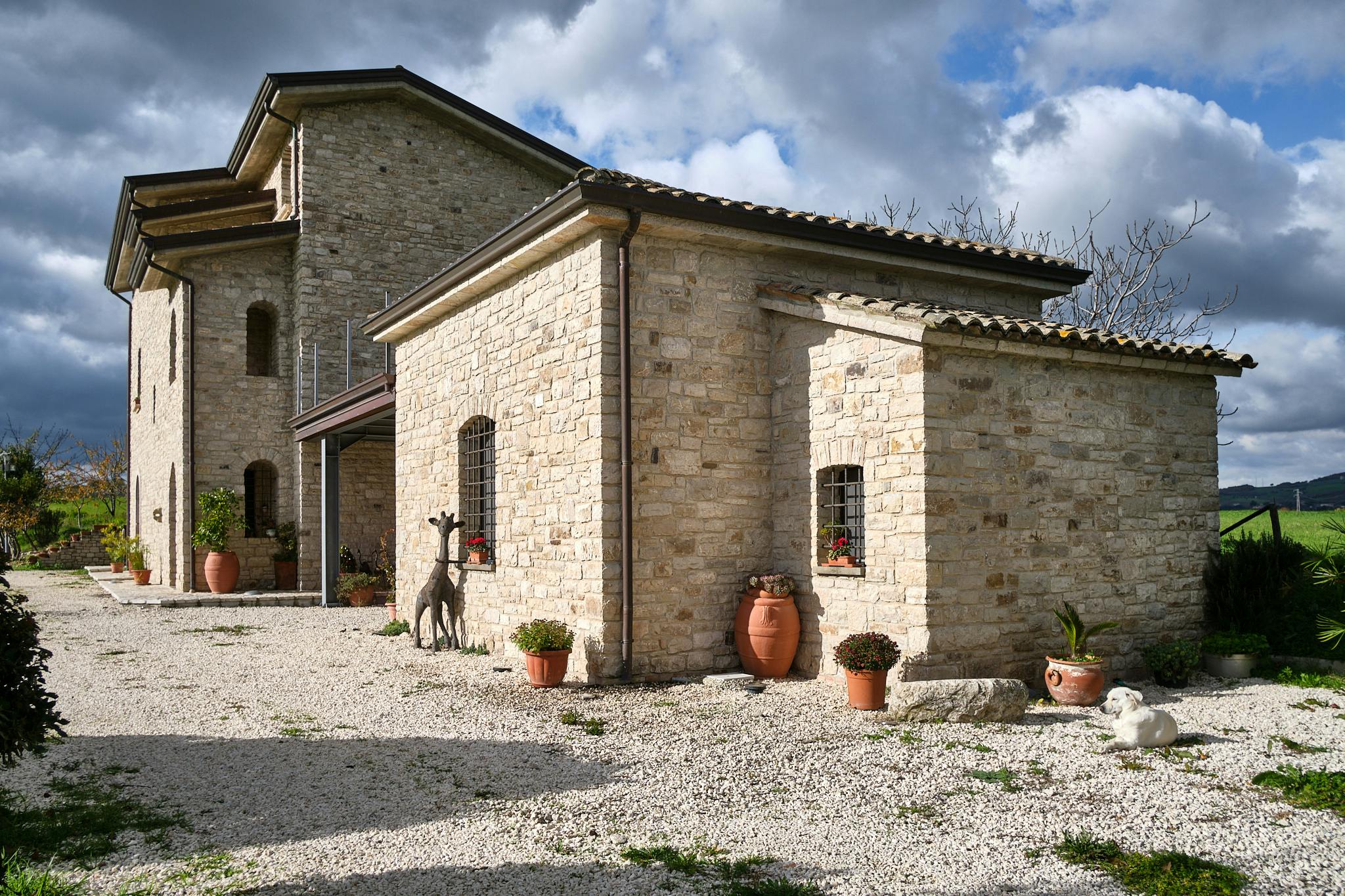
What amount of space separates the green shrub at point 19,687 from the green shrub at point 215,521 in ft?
42.2

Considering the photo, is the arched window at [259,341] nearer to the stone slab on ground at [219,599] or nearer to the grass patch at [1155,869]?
the stone slab on ground at [219,599]

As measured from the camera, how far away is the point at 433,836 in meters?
4.46

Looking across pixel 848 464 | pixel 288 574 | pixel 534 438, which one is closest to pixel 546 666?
pixel 534 438

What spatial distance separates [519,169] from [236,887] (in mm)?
17122

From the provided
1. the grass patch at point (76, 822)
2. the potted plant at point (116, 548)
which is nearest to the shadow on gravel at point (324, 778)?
the grass patch at point (76, 822)

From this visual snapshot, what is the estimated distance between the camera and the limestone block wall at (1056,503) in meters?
7.39

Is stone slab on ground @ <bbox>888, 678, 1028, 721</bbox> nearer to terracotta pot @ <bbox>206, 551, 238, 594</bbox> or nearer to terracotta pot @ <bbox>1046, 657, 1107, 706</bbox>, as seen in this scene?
terracotta pot @ <bbox>1046, 657, 1107, 706</bbox>

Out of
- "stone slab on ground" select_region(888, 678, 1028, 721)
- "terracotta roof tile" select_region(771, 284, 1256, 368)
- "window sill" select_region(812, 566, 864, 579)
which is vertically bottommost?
"stone slab on ground" select_region(888, 678, 1028, 721)

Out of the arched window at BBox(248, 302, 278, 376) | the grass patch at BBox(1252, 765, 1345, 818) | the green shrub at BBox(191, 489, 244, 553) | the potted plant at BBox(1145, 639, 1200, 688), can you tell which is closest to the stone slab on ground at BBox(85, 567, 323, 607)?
the green shrub at BBox(191, 489, 244, 553)

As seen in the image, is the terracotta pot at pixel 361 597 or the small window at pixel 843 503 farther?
the terracotta pot at pixel 361 597

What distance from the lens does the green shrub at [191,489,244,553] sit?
16.3 metres

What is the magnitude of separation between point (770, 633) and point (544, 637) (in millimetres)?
1970

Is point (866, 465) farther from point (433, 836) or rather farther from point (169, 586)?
point (169, 586)

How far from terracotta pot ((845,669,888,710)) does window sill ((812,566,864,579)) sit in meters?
0.98
